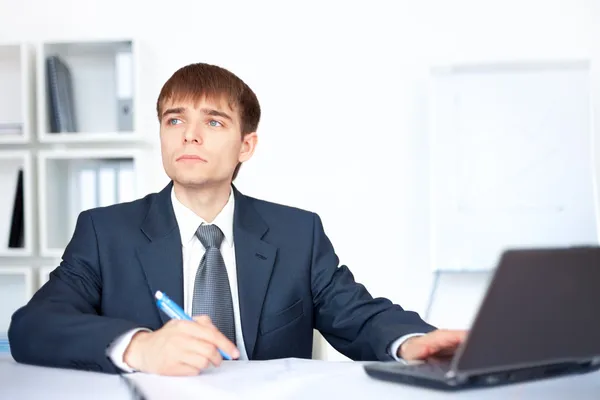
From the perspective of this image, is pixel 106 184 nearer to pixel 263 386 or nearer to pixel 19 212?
pixel 19 212

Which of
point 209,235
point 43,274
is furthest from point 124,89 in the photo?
point 209,235

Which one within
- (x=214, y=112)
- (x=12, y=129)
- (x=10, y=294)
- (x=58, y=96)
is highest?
(x=58, y=96)

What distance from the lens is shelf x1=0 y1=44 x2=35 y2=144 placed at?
9.94ft

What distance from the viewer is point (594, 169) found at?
2.90m

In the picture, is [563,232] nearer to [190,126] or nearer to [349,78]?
[349,78]

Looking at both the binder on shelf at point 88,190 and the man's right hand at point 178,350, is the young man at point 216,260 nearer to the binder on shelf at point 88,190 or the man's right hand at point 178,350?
the man's right hand at point 178,350

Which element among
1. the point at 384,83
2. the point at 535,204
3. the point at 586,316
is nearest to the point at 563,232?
the point at 535,204

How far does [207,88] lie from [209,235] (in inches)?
14.0

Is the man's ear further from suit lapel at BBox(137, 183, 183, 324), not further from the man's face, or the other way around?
suit lapel at BBox(137, 183, 183, 324)

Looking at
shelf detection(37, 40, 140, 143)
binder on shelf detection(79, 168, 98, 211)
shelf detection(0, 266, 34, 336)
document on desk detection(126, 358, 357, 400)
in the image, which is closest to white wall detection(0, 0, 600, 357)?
shelf detection(37, 40, 140, 143)

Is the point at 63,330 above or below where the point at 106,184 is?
below

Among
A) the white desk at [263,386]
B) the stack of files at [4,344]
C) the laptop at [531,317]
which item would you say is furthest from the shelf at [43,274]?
the laptop at [531,317]

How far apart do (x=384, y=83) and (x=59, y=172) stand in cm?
155

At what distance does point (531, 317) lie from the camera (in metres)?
0.78
